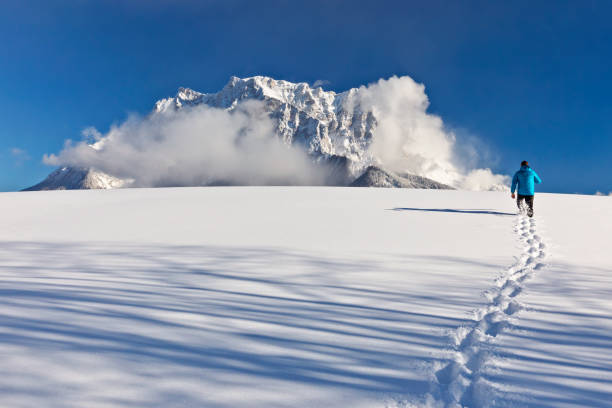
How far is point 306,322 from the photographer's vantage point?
298cm

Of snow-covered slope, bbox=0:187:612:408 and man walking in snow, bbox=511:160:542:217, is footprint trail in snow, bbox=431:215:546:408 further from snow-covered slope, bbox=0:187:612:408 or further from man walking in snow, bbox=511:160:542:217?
man walking in snow, bbox=511:160:542:217

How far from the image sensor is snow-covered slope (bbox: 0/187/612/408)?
2061 millimetres

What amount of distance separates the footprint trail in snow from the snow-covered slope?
1 centimetres

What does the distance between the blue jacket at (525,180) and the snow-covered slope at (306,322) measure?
421 cm

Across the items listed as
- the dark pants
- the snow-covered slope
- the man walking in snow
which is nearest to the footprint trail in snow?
the snow-covered slope

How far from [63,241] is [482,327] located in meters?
7.64

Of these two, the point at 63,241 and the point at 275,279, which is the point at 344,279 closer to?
the point at 275,279

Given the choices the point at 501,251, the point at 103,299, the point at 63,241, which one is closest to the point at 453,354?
the point at 103,299

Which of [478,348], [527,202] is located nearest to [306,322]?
[478,348]

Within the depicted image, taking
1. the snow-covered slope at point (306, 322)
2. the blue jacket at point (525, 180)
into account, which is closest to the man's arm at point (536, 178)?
the blue jacket at point (525, 180)

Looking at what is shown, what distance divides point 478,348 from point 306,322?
1.37 m

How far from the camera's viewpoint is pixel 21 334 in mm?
2662

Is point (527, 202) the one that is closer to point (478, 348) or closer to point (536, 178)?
point (536, 178)

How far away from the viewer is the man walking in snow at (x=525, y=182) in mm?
10836
